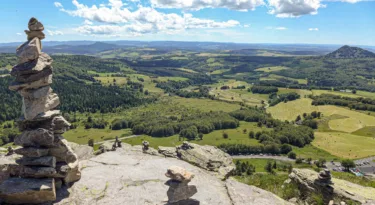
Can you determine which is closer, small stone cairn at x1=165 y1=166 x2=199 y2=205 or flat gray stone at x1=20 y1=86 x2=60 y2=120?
small stone cairn at x1=165 y1=166 x2=199 y2=205

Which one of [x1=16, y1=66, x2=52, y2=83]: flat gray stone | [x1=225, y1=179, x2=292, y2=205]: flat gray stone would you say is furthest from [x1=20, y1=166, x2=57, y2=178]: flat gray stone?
[x1=225, y1=179, x2=292, y2=205]: flat gray stone

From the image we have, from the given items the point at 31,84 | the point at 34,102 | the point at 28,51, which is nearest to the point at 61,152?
the point at 34,102

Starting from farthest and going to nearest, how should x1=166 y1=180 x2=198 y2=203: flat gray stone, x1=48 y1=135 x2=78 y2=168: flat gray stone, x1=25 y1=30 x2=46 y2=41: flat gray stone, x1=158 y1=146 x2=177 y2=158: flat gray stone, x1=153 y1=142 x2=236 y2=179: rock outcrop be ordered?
x1=158 y1=146 x2=177 y2=158: flat gray stone → x1=153 y1=142 x2=236 y2=179: rock outcrop → x1=48 y1=135 x2=78 y2=168: flat gray stone → x1=25 y1=30 x2=46 y2=41: flat gray stone → x1=166 y1=180 x2=198 y2=203: flat gray stone

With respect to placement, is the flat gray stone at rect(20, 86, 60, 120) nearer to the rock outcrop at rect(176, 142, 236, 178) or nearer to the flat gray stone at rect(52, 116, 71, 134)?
the flat gray stone at rect(52, 116, 71, 134)

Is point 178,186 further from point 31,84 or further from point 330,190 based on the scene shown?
point 330,190

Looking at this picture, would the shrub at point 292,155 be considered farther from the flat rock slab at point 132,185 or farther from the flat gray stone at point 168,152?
the flat rock slab at point 132,185

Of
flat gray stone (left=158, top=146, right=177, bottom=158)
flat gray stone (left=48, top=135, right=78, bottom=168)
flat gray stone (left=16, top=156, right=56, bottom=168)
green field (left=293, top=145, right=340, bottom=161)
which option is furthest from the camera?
green field (left=293, top=145, right=340, bottom=161)

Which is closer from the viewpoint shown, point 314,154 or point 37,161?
point 37,161
